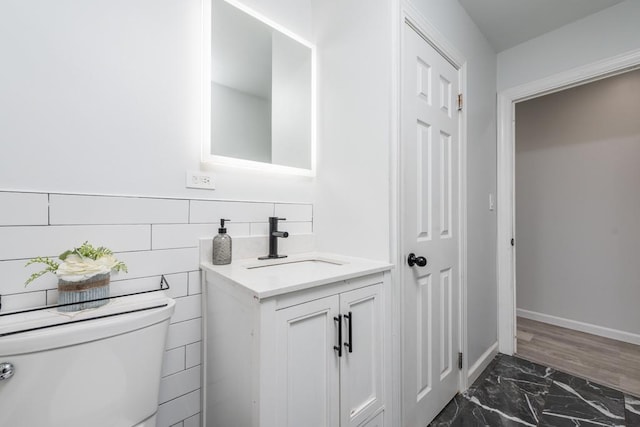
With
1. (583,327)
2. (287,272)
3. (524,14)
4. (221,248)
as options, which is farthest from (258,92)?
(583,327)

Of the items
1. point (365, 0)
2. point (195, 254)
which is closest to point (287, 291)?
point (195, 254)

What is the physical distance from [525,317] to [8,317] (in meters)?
3.84

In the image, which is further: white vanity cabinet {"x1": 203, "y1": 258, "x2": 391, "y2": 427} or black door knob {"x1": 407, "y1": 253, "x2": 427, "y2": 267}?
black door knob {"x1": 407, "y1": 253, "x2": 427, "y2": 267}

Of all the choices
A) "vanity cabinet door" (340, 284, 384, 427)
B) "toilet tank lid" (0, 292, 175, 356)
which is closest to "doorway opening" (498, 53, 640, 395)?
"vanity cabinet door" (340, 284, 384, 427)

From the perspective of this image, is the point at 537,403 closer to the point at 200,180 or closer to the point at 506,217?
the point at 506,217

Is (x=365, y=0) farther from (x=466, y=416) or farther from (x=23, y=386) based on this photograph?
(x=466, y=416)

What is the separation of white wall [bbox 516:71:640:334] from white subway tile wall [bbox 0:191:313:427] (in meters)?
3.03

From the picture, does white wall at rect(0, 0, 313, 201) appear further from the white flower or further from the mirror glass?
the white flower

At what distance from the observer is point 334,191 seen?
1455 millimetres

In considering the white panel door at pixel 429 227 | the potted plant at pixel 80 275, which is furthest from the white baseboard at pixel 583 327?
the potted plant at pixel 80 275

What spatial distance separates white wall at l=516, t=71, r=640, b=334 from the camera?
237 cm

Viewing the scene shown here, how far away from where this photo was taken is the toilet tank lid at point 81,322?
664mm

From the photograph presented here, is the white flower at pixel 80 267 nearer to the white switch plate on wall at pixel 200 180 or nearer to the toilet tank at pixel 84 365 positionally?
the toilet tank at pixel 84 365

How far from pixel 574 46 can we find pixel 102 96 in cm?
280
